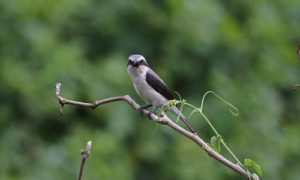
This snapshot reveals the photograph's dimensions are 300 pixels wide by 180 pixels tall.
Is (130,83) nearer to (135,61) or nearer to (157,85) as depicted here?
(157,85)

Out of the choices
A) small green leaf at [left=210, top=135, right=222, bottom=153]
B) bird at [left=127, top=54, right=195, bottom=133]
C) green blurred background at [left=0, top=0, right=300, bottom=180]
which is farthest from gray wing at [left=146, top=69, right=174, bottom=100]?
small green leaf at [left=210, top=135, right=222, bottom=153]

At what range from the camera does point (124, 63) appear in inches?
283

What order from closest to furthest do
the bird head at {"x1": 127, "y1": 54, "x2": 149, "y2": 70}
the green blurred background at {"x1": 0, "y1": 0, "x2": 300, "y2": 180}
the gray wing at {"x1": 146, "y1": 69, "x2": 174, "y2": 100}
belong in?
the bird head at {"x1": 127, "y1": 54, "x2": 149, "y2": 70}, the gray wing at {"x1": 146, "y1": 69, "x2": 174, "y2": 100}, the green blurred background at {"x1": 0, "y1": 0, "x2": 300, "y2": 180}

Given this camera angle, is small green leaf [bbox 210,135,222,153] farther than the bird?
No

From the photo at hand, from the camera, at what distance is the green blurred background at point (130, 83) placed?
6.64 m

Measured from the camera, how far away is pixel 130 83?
7.20 meters

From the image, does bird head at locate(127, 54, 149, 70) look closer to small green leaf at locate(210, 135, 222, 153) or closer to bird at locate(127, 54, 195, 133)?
bird at locate(127, 54, 195, 133)

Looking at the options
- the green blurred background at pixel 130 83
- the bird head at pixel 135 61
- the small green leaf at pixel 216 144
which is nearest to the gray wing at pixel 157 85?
the bird head at pixel 135 61

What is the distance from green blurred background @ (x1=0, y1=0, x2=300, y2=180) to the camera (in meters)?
6.64

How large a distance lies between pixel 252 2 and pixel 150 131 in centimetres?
282

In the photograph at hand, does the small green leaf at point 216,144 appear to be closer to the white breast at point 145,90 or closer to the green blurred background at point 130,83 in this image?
the white breast at point 145,90

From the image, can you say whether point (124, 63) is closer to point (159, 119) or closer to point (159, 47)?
point (159, 47)

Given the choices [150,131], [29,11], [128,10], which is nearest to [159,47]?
[128,10]

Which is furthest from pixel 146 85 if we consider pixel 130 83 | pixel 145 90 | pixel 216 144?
pixel 130 83
